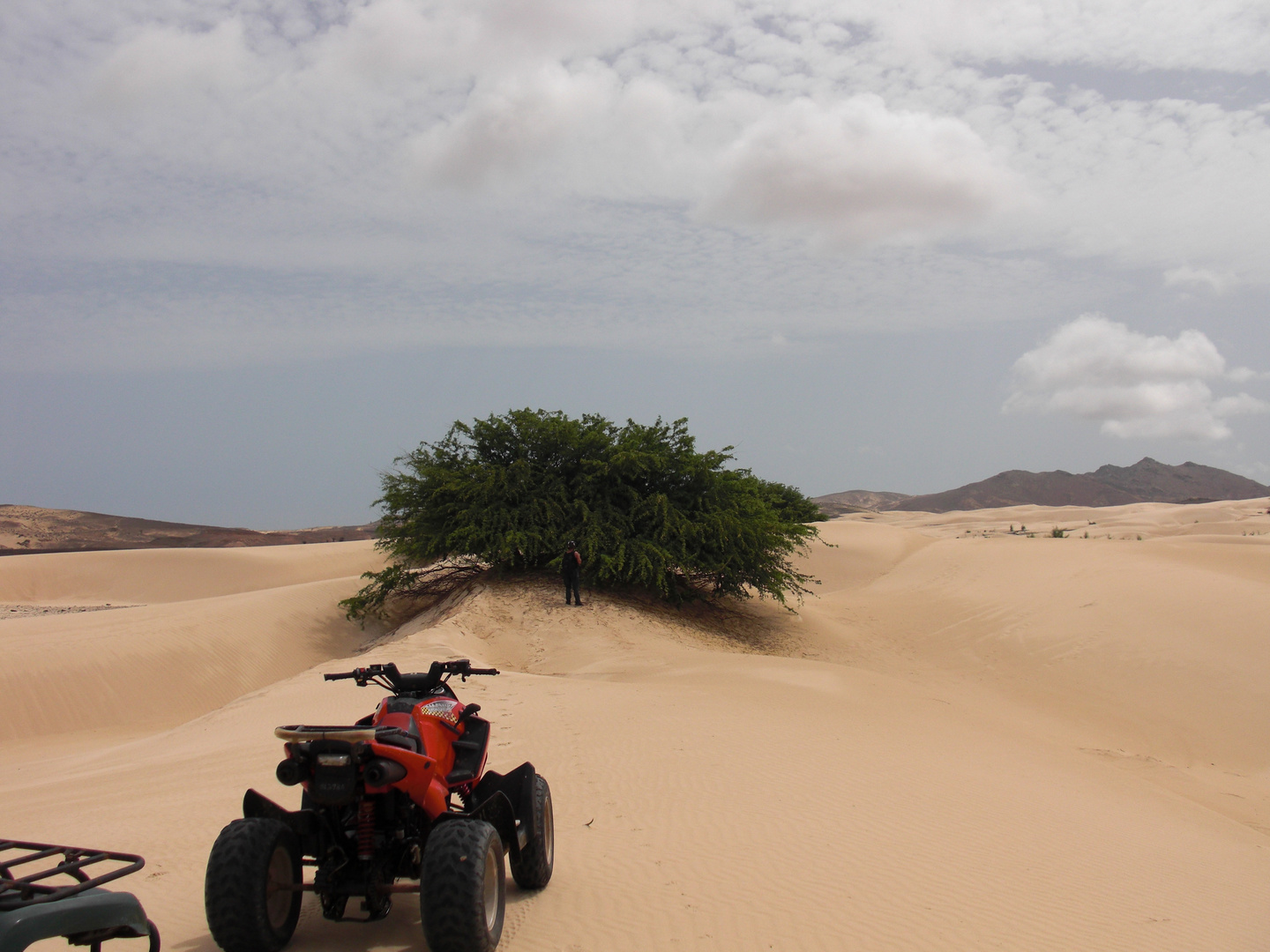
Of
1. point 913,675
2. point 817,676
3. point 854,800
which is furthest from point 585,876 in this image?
point 913,675

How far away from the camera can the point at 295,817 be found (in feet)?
13.6

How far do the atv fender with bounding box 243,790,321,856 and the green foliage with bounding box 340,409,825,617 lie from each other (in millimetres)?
14678

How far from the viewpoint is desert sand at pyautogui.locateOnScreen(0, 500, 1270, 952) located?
200 inches

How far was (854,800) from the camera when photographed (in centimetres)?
727

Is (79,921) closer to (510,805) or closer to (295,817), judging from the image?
(295,817)

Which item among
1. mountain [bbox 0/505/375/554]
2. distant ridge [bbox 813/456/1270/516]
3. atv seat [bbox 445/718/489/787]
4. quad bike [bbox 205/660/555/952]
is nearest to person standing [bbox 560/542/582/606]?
atv seat [bbox 445/718/489/787]

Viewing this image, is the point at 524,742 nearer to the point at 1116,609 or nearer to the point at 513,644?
the point at 513,644

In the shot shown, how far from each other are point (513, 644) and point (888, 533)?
105ft

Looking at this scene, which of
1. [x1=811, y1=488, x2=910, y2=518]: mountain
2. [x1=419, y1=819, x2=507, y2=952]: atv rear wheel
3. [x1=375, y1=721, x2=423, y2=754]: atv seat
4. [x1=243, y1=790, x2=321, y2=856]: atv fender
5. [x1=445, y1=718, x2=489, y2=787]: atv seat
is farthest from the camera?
[x1=811, y1=488, x2=910, y2=518]: mountain

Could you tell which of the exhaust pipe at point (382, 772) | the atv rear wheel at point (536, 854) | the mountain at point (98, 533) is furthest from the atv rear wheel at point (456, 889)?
the mountain at point (98, 533)

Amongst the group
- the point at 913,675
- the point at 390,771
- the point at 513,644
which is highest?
the point at 390,771

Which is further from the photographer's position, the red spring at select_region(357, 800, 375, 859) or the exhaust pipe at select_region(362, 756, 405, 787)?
the red spring at select_region(357, 800, 375, 859)

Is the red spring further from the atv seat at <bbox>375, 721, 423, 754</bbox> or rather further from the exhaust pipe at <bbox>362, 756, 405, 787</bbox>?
the atv seat at <bbox>375, 721, 423, 754</bbox>

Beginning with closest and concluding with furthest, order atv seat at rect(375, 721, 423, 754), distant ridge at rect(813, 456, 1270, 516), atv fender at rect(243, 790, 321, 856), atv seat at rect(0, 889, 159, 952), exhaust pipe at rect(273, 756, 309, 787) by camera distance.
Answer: atv seat at rect(0, 889, 159, 952)
exhaust pipe at rect(273, 756, 309, 787)
atv seat at rect(375, 721, 423, 754)
atv fender at rect(243, 790, 321, 856)
distant ridge at rect(813, 456, 1270, 516)
